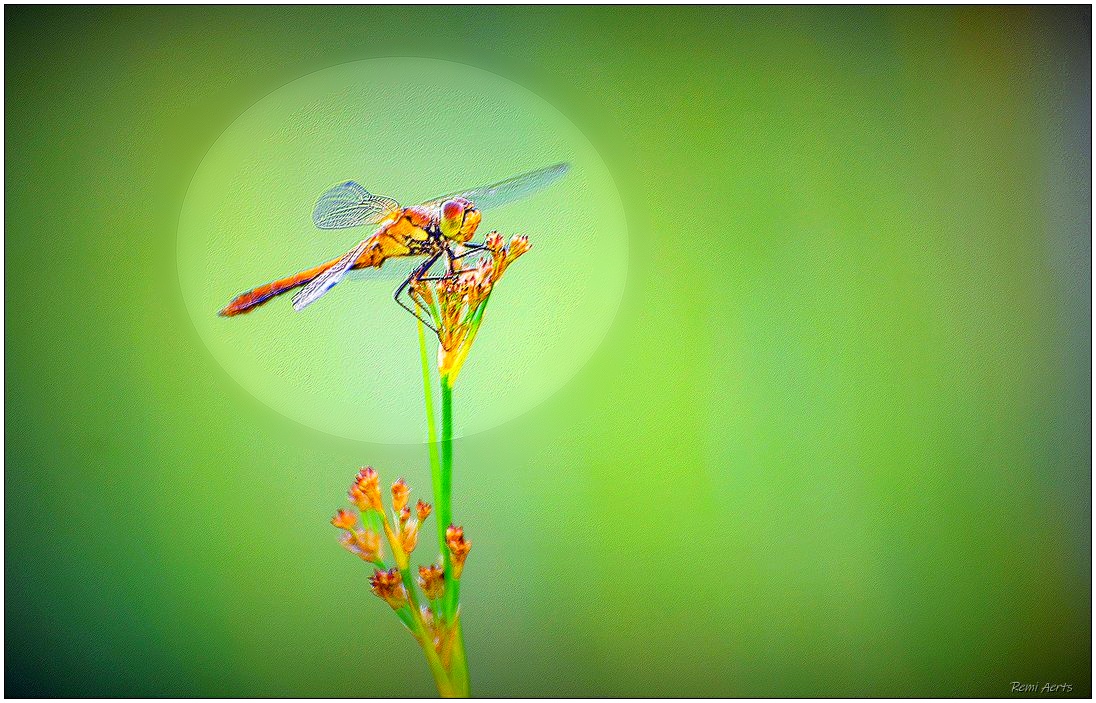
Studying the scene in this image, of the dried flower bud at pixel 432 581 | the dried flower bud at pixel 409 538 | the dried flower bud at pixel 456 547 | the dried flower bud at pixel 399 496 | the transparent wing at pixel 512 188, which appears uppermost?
the transparent wing at pixel 512 188

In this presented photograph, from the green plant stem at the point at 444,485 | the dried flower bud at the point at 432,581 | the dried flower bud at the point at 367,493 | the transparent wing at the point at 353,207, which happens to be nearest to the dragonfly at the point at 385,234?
the transparent wing at the point at 353,207

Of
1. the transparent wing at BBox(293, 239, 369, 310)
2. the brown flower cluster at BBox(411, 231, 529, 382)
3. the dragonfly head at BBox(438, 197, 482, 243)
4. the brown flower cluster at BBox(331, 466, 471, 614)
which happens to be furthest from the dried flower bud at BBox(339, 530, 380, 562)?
the dragonfly head at BBox(438, 197, 482, 243)

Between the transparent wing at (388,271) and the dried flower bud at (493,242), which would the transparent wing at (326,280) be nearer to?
the transparent wing at (388,271)

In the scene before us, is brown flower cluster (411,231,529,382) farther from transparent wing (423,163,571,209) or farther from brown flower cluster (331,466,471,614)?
brown flower cluster (331,466,471,614)

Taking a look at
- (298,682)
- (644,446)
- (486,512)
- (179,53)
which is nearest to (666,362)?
(644,446)

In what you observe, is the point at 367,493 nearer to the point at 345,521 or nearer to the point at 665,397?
the point at 345,521

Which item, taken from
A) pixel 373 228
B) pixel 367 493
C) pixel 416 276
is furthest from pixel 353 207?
pixel 367 493

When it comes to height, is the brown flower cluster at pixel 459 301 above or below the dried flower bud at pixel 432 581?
above
